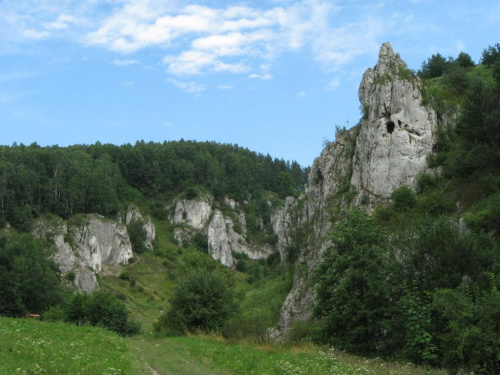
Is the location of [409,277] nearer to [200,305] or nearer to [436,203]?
[436,203]

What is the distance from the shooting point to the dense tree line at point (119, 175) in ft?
328

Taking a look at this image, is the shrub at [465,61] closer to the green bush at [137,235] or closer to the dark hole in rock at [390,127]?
the dark hole in rock at [390,127]

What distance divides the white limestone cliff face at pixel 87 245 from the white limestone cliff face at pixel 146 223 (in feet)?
33.8

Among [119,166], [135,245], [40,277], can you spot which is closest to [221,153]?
[119,166]

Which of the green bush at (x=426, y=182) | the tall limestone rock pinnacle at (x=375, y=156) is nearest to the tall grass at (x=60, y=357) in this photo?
the tall limestone rock pinnacle at (x=375, y=156)

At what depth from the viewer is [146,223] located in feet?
404

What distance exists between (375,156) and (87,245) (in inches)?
2868

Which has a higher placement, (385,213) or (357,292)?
(385,213)

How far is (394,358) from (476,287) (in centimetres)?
429

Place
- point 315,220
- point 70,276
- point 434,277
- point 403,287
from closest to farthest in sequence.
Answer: point 434,277 → point 403,287 → point 315,220 → point 70,276

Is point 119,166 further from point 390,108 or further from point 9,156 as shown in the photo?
point 390,108

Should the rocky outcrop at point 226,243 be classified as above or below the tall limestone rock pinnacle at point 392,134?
below

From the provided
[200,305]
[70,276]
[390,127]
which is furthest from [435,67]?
[70,276]

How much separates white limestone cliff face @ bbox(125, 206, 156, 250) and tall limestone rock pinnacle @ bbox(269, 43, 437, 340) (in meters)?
79.8
